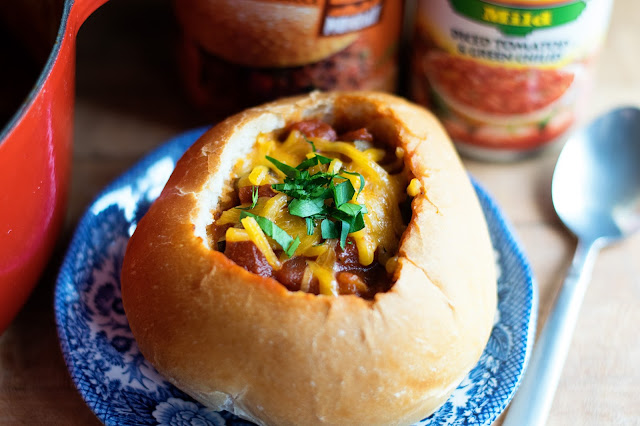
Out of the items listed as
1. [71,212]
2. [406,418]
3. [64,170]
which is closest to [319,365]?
[406,418]

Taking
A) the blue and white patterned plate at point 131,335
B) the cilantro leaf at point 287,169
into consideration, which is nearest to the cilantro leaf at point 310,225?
the cilantro leaf at point 287,169

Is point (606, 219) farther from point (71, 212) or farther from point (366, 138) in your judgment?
point (71, 212)

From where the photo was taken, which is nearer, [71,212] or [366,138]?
[366,138]

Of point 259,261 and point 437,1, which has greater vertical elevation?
point 437,1

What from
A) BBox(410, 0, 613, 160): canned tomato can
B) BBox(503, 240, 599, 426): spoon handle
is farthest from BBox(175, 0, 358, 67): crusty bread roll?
BBox(503, 240, 599, 426): spoon handle

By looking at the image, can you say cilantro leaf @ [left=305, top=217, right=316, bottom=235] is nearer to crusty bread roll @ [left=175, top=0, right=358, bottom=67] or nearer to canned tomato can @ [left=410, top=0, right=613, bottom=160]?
crusty bread roll @ [left=175, top=0, right=358, bottom=67]

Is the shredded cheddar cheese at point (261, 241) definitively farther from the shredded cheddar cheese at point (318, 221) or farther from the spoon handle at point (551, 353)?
the spoon handle at point (551, 353)

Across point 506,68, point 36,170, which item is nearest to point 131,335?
point 36,170
